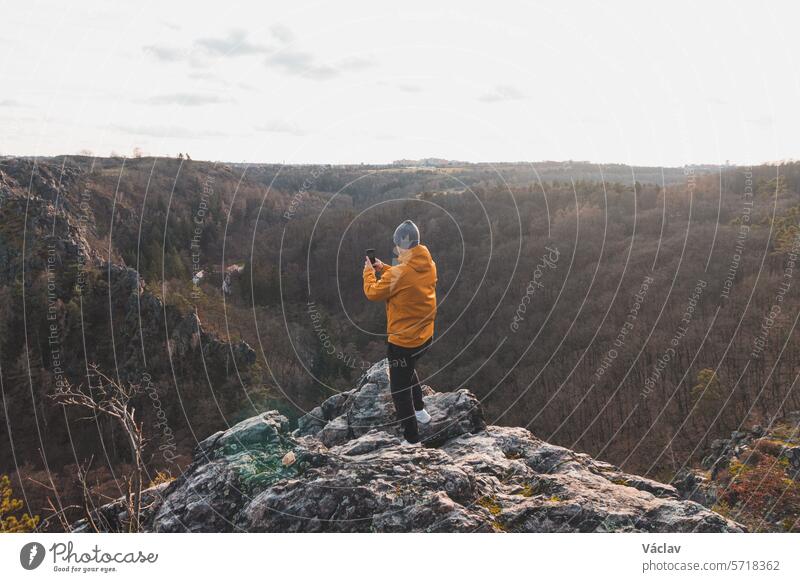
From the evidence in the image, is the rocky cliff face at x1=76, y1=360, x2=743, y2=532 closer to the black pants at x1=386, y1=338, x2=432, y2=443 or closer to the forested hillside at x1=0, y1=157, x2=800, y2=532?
the black pants at x1=386, y1=338, x2=432, y2=443

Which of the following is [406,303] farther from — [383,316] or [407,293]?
[383,316]

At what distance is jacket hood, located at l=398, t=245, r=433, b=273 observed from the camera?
24.5ft

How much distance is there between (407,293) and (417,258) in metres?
0.51

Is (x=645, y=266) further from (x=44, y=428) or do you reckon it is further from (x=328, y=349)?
(x=44, y=428)

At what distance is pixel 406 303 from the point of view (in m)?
7.55

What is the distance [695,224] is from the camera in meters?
59.4

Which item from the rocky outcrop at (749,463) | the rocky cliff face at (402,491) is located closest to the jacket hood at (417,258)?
the rocky cliff face at (402,491)

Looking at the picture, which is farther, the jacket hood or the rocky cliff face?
the jacket hood

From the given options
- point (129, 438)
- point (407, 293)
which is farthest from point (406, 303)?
point (129, 438)

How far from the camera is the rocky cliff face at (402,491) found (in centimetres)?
624

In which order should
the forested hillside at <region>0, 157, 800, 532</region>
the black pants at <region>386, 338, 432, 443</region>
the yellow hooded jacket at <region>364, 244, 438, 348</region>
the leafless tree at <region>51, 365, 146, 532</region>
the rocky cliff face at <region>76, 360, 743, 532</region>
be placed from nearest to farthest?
1. the leafless tree at <region>51, 365, 146, 532</region>
2. the rocky cliff face at <region>76, 360, 743, 532</region>
3. the yellow hooded jacket at <region>364, 244, 438, 348</region>
4. the black pants at <region>386, 338, 432, 443</region>
5. the forested hillside at <region>0, 157, 800, 532</region>

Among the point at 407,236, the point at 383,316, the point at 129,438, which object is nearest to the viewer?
the point at 129,438

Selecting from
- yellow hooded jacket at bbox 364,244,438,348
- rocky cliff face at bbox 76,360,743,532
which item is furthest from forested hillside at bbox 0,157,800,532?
yellow hooded jacket at bbox 364,244,438,348
